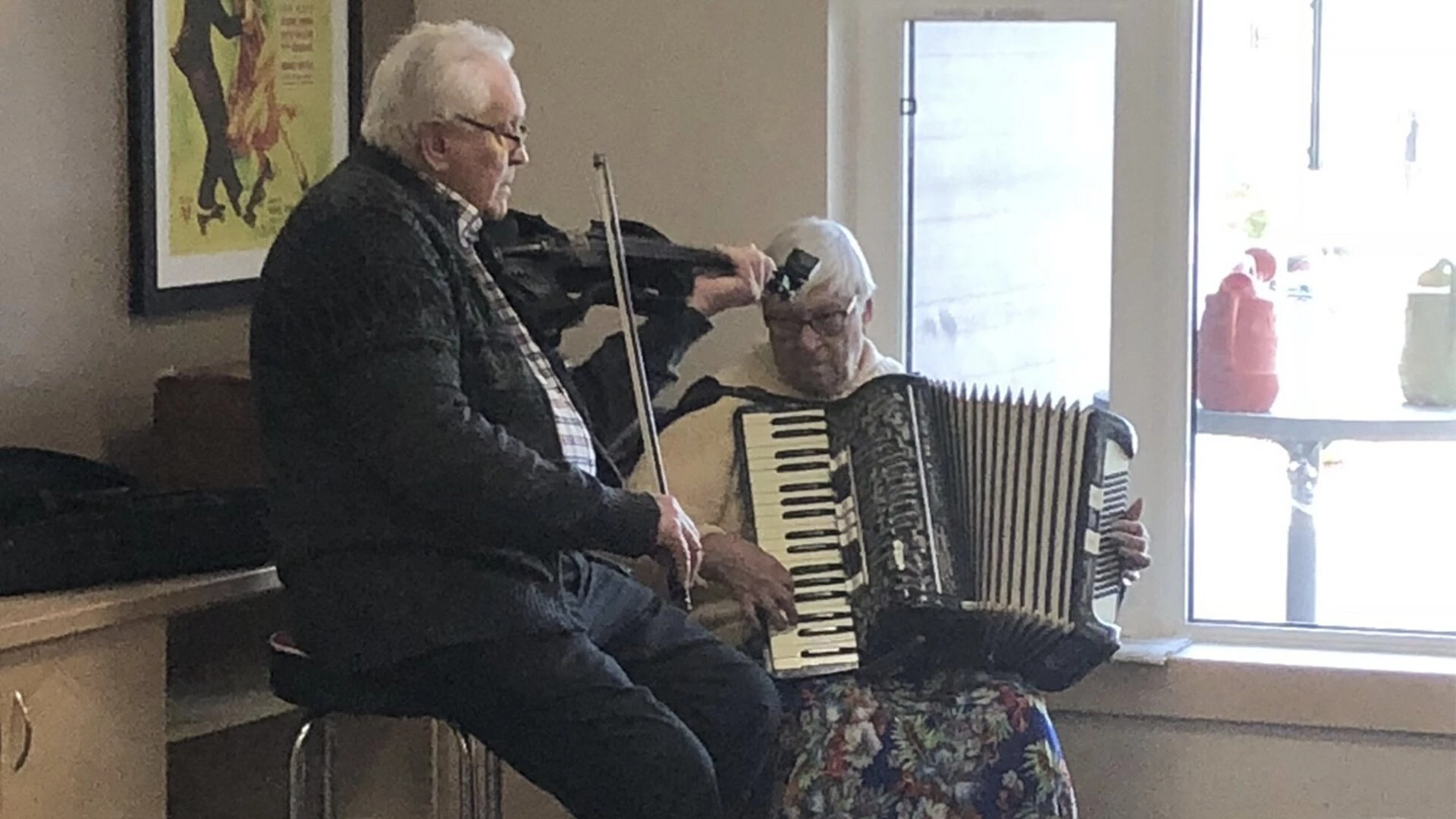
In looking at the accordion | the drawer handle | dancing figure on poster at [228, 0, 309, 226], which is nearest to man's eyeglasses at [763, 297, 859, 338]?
the accordion

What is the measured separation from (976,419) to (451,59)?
0.86 meters

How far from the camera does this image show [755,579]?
262 cm

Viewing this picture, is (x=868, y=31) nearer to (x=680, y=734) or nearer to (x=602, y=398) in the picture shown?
(x=602, y=398)

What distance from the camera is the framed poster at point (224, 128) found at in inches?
116

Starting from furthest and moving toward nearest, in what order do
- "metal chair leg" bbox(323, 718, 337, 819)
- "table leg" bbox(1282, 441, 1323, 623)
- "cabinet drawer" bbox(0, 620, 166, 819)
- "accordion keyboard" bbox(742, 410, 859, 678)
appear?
"table leg" bbox(1282, 441, 1323, 623) → "metal chair leg" bbox(323, 718, 337, 819) → "accordion keyboard" bbox(742, 410, 859, 678) → "cabinet drawer" bbox(0, 620, 166, 819)

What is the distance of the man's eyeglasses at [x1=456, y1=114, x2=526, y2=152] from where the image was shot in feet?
7.65

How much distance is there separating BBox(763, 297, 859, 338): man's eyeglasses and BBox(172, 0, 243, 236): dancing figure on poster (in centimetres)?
91

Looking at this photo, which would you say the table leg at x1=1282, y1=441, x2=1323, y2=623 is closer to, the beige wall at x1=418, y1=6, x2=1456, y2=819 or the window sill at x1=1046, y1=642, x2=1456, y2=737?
the window sill at x1=1046, y1=642, x2=1456, y2=737

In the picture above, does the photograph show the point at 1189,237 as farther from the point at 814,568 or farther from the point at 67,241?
the point at 67,241

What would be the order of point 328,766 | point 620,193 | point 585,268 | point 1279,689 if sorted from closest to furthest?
1. point 585,268
2. point 328,766
3. point 1279,689
4. point 620,193

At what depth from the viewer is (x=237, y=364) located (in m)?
3.00

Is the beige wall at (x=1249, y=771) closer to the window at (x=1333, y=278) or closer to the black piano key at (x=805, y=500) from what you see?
the window at (x=1333, y=278)

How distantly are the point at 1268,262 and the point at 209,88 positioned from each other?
163 cm

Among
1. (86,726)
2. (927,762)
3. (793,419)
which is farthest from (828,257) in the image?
(86,726)
